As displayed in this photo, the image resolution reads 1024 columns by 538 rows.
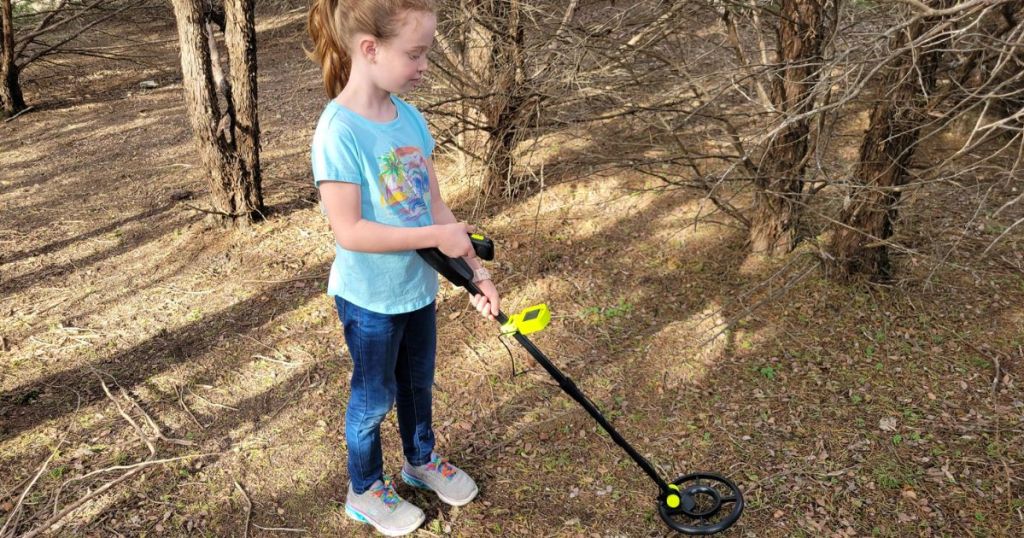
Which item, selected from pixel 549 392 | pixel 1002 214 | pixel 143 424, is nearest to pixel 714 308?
pixel 549 392

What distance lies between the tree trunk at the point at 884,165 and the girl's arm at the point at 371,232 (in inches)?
82.3

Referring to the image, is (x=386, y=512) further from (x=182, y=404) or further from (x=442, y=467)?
(x=182, y=404)

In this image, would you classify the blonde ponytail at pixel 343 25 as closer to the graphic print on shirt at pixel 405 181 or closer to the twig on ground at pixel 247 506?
the graphic print on shirt at pixel 405 181

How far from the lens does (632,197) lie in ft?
17.4

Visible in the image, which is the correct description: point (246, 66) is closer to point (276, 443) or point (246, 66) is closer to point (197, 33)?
point (197, 33)

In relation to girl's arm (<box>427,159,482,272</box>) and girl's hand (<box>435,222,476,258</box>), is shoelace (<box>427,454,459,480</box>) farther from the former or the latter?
girl's hand (<box>435,222,476,258</box>)

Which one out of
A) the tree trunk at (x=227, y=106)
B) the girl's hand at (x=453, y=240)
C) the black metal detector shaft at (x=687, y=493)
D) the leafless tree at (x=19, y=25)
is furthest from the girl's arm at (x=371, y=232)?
the leafless tree at (x=19, y=25)

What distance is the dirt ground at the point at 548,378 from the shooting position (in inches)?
113

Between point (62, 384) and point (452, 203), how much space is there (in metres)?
2.86

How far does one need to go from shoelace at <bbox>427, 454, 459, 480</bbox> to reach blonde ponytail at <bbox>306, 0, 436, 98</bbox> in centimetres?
152

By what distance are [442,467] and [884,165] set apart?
276cm

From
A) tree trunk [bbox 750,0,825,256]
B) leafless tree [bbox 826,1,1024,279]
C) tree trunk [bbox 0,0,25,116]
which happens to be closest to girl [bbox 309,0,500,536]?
tree trunk [bbox 750,0,825,256]

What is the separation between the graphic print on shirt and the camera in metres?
2.07

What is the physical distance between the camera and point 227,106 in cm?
477
